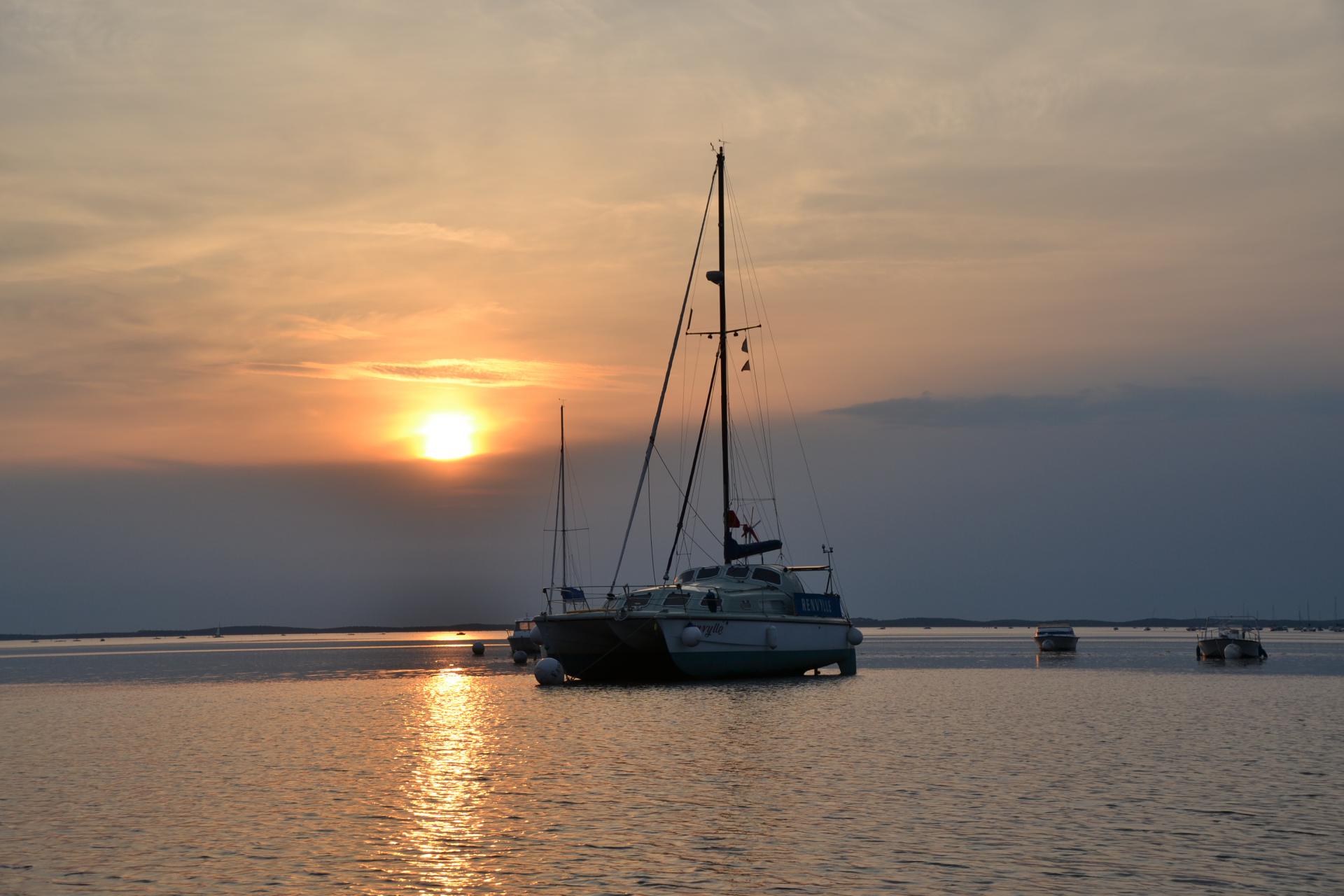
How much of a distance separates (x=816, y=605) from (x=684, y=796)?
38.2m

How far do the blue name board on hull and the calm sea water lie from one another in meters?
6.22

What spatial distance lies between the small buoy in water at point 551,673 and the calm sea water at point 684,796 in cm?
741

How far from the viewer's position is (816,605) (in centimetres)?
6394

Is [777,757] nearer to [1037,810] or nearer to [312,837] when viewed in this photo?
[1037,810]

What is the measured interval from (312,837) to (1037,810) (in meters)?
13.1

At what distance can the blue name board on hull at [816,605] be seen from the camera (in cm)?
6228

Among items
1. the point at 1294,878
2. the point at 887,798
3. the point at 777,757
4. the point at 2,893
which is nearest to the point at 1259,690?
the point at 777,757

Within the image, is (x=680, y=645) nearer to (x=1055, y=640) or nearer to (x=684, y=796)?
(x=684, y=796)

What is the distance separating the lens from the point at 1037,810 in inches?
939

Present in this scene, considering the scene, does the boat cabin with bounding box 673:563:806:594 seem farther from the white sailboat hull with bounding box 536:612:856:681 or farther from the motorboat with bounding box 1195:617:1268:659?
the motorboat with bounding box 1195:617:1268:659

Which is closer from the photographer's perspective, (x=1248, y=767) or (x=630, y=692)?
(x=1248, y=767)

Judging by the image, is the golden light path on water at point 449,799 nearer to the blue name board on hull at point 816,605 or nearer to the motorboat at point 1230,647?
the blue name board on hull at point 816,605

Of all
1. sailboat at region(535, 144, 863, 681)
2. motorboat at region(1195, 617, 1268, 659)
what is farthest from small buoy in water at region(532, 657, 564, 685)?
motorboat at region(1195, 617, 1268, 659)

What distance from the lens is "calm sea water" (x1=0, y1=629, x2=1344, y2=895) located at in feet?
61.5
